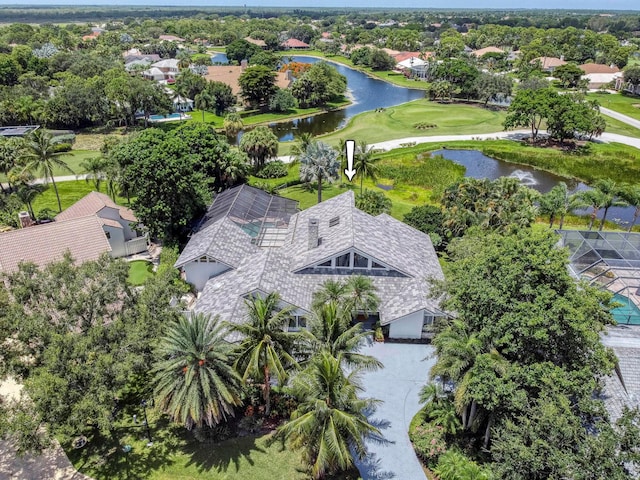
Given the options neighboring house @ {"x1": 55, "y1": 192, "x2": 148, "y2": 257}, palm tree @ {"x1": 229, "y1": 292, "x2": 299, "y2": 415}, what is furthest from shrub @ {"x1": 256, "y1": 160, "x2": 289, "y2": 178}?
palm tree @ {"x1": 229, "y1": 292, "x2": 299, "y2": 415}

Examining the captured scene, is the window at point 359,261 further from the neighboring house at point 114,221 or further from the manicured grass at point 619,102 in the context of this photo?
the manicured grass at point 619,102

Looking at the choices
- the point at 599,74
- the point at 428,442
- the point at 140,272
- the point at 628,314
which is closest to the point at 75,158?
the point at 140,272

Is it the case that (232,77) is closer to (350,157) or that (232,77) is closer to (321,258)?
(350,157)

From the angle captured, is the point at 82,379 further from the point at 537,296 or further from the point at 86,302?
the point at 537,296

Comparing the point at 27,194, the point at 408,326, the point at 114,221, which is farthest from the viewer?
the point at 27,194

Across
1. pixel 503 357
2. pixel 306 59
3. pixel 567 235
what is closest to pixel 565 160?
pixel 567 235

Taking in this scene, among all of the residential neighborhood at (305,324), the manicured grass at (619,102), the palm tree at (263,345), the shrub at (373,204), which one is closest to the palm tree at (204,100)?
the residential neighborhood at (305,324)
